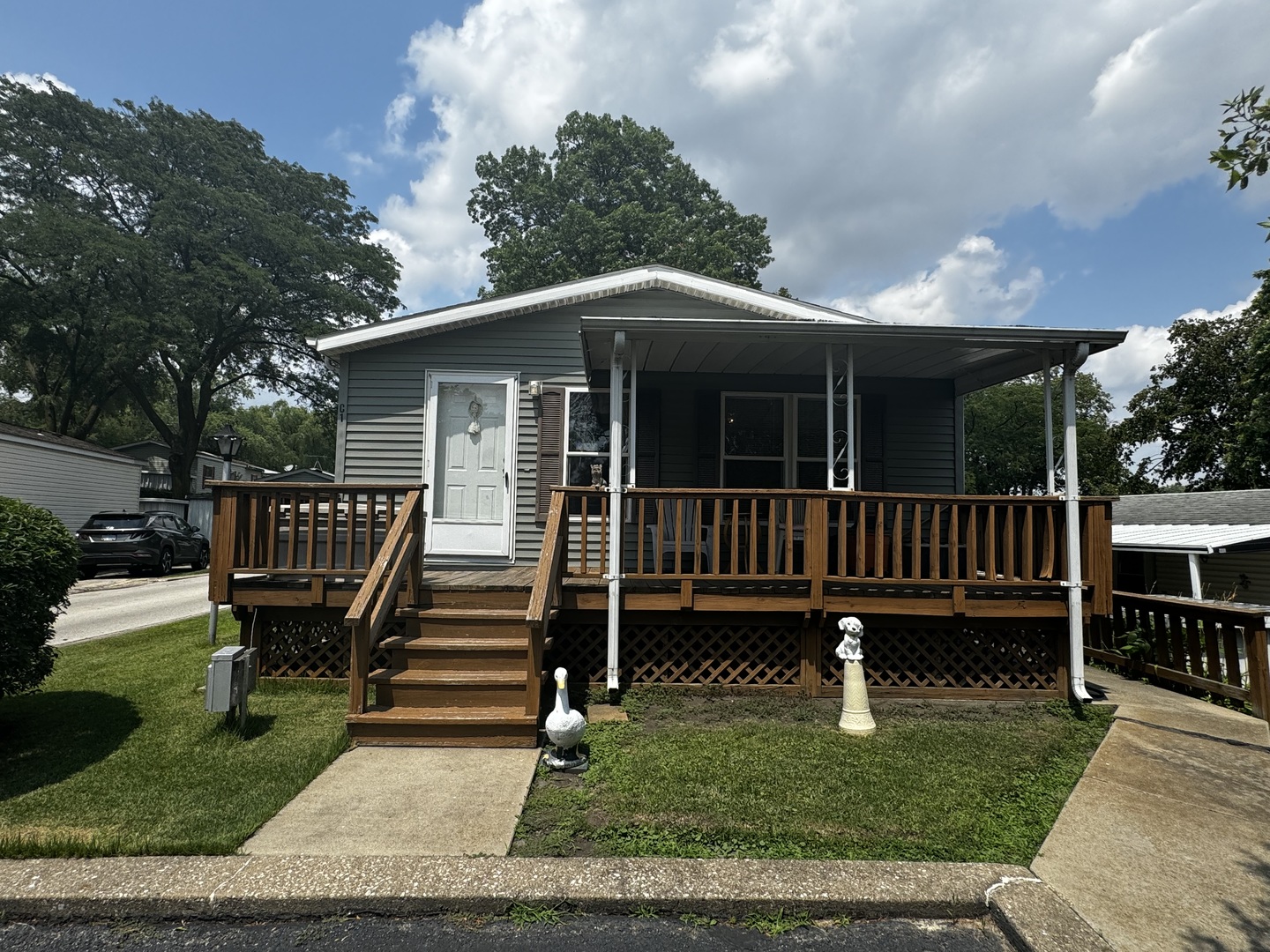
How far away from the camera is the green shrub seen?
392 cm

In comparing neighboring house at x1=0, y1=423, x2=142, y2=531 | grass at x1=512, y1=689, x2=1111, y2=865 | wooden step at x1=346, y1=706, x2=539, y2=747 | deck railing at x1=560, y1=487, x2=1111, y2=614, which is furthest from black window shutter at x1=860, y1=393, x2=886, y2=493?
neighboring house at x1=0, y1=423, x2=142, y2=531

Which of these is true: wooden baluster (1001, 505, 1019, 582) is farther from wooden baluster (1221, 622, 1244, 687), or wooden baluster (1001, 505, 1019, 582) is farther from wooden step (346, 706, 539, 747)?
wooden step (346, 706, 539, 747)

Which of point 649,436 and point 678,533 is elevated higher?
point 649,436

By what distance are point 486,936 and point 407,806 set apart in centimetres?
112

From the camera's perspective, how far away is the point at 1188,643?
5992 millimetres

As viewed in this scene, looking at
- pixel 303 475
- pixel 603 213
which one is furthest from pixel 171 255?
pixel 603 213

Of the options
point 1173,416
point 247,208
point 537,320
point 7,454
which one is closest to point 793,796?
point 537,320

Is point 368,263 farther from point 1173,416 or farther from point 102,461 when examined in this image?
point 1173,416

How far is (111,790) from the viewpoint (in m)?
3.55

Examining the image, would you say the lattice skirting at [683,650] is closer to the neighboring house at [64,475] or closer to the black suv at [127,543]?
the black suv at [127,543]

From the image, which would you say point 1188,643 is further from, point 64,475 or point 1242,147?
point 64,475

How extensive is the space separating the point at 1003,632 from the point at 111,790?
20.3 ft

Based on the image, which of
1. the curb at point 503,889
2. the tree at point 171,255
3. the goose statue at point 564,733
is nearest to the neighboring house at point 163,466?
the tree at point 171,255

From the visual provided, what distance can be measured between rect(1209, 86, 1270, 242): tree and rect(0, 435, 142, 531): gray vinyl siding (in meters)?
20.7
